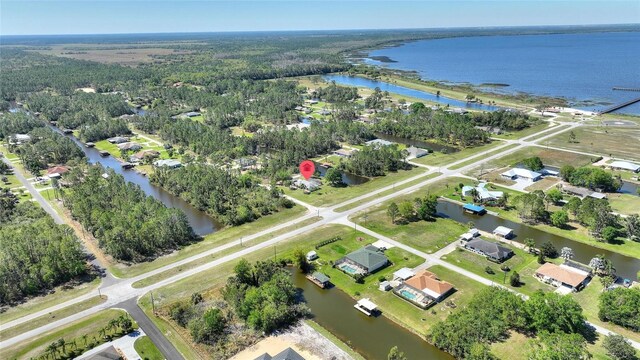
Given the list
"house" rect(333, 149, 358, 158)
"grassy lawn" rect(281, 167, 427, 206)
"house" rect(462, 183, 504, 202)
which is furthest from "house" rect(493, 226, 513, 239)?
"house" rect(333, 149, 358, 158)

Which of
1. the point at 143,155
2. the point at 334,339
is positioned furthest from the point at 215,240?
the point at 143,155

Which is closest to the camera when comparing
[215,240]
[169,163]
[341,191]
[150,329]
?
[150,329]

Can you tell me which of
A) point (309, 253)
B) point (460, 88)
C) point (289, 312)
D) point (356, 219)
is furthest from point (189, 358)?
point (460, 88)

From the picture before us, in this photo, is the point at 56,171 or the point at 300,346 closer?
the point at 300,346

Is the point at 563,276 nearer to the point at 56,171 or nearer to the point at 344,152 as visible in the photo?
the point at 344,152

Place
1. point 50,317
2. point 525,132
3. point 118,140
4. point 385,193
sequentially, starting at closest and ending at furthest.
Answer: point 50,317, point 385,193, point 118,140, point 525,132

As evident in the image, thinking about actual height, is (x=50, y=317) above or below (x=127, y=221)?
below

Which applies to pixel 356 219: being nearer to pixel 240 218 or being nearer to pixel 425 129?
pixel 240 218

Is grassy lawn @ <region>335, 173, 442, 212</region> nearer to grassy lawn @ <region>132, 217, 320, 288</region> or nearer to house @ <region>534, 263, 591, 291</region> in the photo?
grassy lawn @ <region>132, 217, 320, 288</region>
